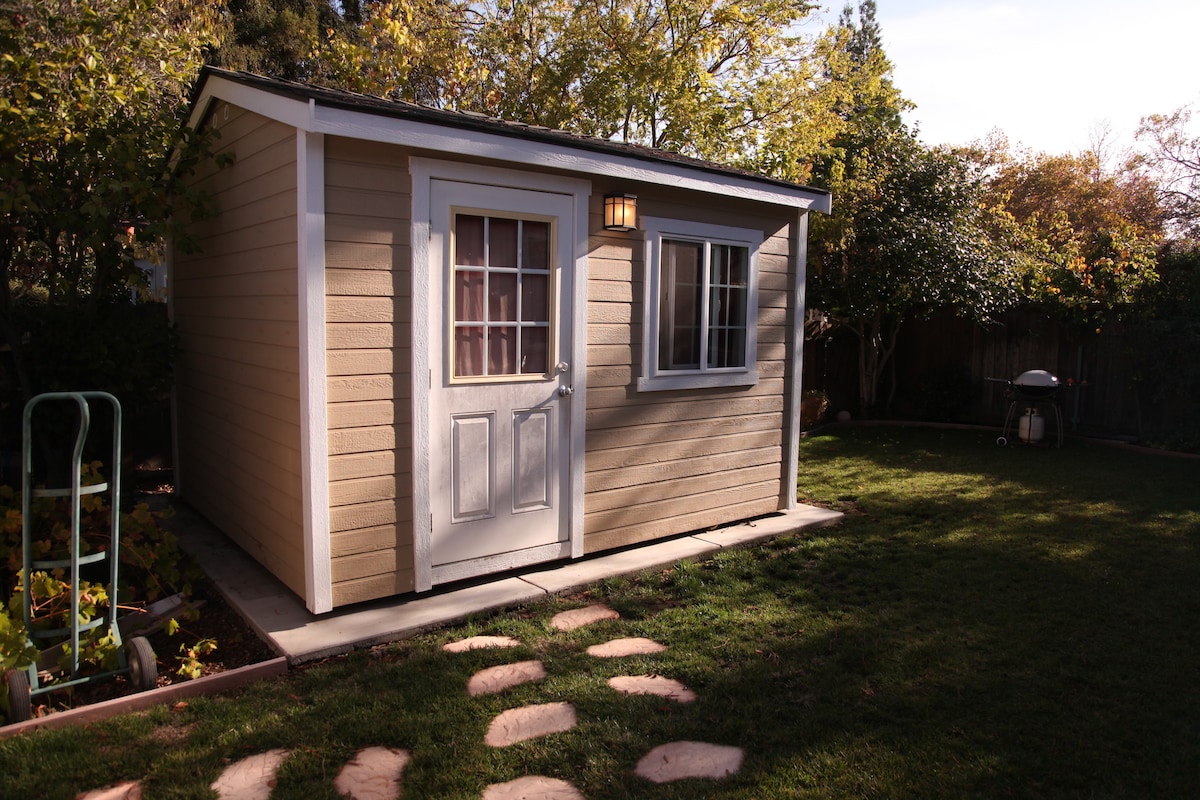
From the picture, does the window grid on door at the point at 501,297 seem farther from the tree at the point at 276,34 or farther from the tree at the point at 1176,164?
the tree at the point at 1176,164

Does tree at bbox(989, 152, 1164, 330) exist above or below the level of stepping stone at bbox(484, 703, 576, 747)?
above

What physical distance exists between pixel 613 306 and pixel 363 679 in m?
2.51

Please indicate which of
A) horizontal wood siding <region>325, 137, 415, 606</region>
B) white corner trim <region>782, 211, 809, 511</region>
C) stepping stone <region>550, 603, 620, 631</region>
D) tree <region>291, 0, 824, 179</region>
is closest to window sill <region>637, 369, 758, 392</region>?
white corner trim <region>782, 211, 809, 511</region>

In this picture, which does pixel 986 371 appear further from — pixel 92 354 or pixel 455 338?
pixel 92 354

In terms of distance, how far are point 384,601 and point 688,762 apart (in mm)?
1944

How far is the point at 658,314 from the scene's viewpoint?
195 inches

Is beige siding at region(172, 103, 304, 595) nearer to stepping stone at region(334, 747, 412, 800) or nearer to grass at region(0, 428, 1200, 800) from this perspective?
grass at region(0, 428, 1200, 800)

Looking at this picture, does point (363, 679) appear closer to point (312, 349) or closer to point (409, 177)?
point (312, 349)

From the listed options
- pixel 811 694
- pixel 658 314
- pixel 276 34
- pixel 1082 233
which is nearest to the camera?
pixel 811 694

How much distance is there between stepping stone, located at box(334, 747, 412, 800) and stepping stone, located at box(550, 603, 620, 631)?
124 cm

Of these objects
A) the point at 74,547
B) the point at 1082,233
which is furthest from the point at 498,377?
the point at 1082,233

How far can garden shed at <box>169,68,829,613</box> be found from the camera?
3.67 m

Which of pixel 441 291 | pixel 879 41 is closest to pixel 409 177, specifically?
pixel 441 291

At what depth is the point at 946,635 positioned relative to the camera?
3.64 metres
